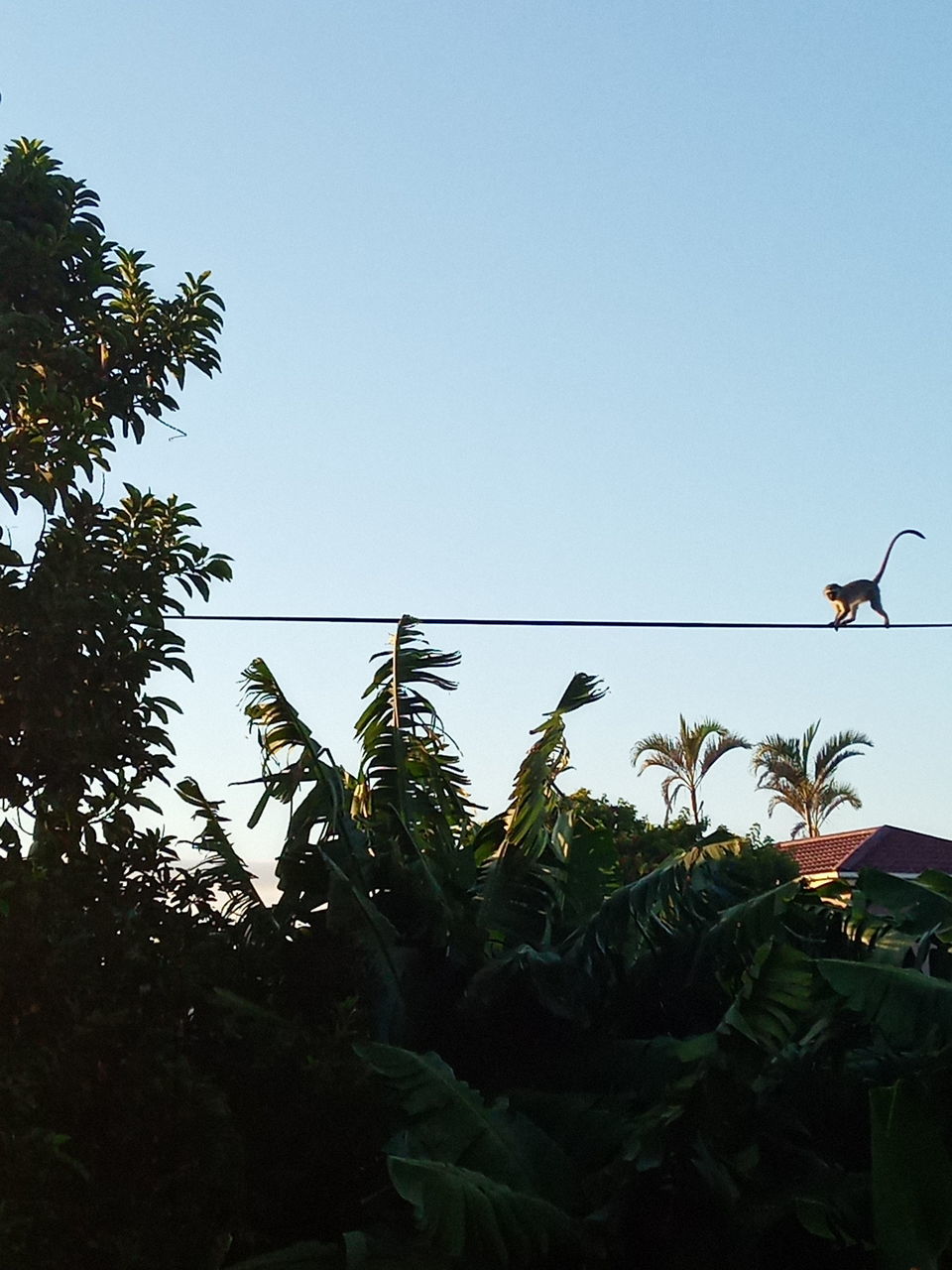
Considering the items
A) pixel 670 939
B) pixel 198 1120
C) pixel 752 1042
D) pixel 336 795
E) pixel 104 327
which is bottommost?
pixel 198 1120

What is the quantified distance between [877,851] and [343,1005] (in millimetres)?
19738

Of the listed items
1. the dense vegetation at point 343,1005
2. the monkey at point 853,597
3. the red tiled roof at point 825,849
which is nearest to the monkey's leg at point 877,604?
the monkey at point 853,597

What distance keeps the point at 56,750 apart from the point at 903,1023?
5.24 metres

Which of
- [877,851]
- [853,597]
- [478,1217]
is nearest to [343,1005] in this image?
[478,1217]

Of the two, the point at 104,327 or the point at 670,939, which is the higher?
the point at 104,327

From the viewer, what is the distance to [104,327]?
307 inches

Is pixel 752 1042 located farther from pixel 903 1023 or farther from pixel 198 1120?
pixel 198 1120

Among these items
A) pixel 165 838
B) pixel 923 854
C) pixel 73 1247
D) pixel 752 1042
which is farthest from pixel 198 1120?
pixel 923 854

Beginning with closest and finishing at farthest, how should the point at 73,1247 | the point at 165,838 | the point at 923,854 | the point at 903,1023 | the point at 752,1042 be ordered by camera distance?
1. the point at 73,1247
2. the point at 165,838
3. the point at 752,1042
4. the point at 903,1023
5. the point at 923,854

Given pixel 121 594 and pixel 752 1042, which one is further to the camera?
pixel 752 1042

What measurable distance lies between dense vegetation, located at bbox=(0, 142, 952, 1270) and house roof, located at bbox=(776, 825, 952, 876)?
49.9ft

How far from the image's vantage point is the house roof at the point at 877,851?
1003 inches

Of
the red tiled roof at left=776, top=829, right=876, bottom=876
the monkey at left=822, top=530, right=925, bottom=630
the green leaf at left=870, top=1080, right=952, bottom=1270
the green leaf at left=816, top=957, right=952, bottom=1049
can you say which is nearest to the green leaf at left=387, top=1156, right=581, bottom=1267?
the green leaf at left=870, top=1080, right=952, bottom=1270

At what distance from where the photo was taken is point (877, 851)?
2573 centimetres
